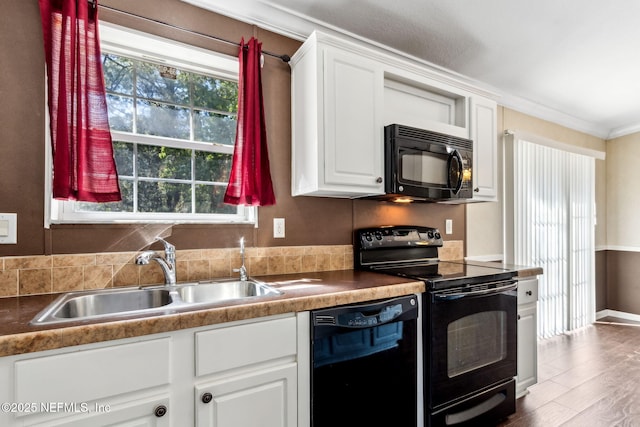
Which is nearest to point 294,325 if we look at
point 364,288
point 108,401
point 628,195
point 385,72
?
point 364,288

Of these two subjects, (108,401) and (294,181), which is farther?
(294,181)

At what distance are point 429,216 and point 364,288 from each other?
144 cm

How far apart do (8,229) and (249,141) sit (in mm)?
1154

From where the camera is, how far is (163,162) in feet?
6.17

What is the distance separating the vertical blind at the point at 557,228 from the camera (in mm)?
3445

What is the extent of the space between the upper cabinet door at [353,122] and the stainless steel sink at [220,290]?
0.68 meters

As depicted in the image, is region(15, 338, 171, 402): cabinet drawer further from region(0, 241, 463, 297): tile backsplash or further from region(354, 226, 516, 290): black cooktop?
region(354, 226, 516, 290): black cooktop

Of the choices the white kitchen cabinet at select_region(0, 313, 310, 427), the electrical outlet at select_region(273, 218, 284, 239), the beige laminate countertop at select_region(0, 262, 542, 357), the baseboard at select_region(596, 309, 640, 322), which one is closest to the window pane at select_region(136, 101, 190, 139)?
the electrical outlet at select_region(273, 218, 284, 239)

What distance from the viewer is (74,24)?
4.98 ft

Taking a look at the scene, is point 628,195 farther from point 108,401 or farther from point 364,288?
point 108,401

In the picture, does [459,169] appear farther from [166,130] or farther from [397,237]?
[166,130]

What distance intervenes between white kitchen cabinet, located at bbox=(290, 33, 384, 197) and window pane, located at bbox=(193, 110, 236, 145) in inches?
15.4

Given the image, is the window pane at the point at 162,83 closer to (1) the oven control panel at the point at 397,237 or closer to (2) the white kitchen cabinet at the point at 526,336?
(1) the oven control panel at the point at 397,237

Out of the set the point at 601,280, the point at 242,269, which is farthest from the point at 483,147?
the point at 601,280
